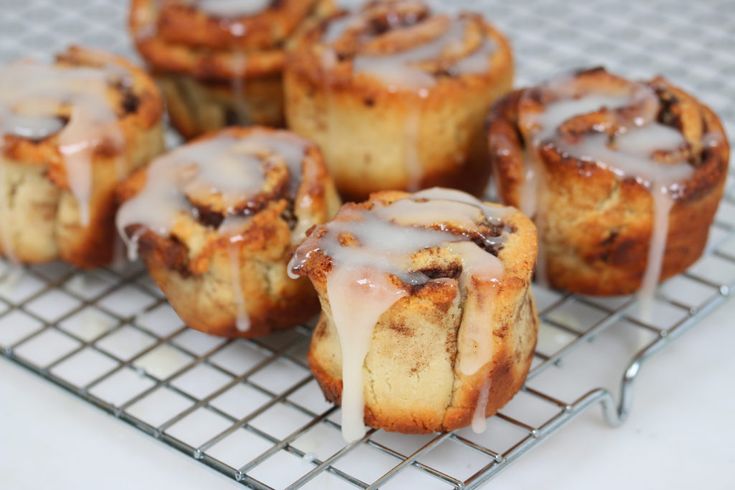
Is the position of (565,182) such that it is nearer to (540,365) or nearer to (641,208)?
(641,208)

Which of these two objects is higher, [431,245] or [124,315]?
[431,245]

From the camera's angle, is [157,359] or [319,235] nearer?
[319,235]

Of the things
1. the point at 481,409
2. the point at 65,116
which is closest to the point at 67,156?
the point at 65,116

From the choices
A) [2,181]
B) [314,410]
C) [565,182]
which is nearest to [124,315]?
[2,181]

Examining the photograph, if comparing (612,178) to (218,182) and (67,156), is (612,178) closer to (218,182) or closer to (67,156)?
(218,182)

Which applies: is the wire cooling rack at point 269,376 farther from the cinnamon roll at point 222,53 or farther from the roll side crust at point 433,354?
the cinnamon roll at point 222,53

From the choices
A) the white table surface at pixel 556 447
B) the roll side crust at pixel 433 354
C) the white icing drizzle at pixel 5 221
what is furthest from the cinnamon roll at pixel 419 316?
the white icing drizzle at pixel 5 221
